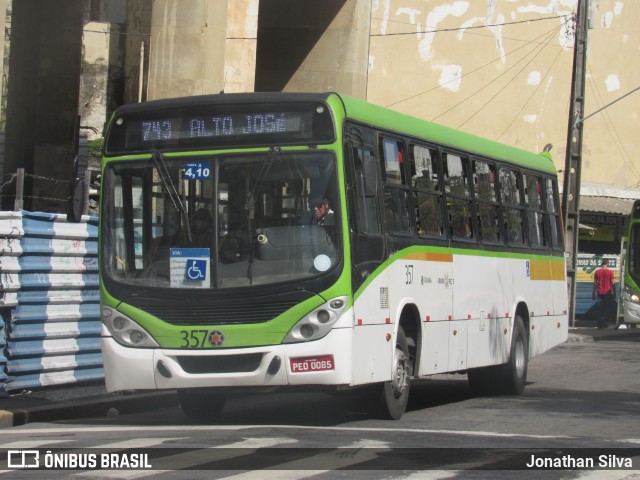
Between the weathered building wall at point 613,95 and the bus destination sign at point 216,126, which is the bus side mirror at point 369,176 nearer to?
the bus destination sign at point 216,126

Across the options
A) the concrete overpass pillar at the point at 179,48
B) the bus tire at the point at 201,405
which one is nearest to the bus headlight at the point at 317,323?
the bus tire at the point at 201,405

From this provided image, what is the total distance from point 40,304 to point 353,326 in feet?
16.3

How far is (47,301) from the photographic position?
14758 millimetres

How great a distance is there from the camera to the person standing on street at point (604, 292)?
37125mm

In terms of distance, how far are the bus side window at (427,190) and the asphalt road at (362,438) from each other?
2.05m

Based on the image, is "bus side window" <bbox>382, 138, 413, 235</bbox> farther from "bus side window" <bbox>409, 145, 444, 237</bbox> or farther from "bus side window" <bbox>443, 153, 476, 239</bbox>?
"bus side window" <bbox>443, 153, 476, 239</bbox>

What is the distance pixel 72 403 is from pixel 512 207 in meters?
6.47

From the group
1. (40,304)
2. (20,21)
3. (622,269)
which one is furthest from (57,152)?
(40,304)

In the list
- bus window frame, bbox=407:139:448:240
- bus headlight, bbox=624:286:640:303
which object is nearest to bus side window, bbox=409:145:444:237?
bus window frame, bbox=407:139:448:240

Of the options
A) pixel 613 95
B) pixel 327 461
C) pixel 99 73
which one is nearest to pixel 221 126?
pixel 327 461

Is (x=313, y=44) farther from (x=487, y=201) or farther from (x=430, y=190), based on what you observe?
(x=430, y=190)

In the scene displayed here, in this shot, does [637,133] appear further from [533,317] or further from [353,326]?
[353,326]

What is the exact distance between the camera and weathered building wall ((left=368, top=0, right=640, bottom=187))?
169ft

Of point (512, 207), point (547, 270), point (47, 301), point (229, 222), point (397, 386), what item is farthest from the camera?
point (547, 270)
